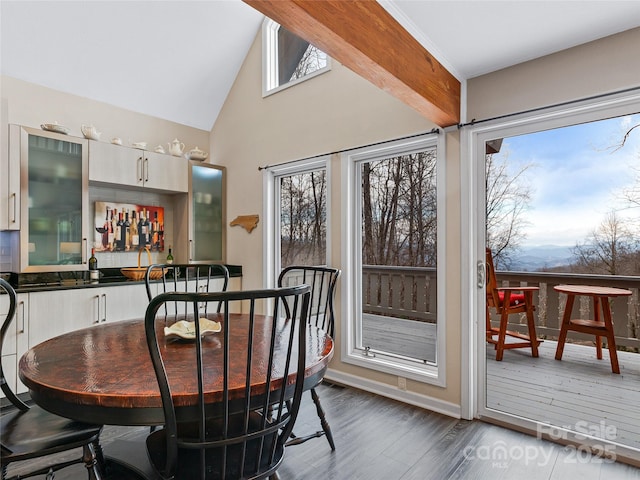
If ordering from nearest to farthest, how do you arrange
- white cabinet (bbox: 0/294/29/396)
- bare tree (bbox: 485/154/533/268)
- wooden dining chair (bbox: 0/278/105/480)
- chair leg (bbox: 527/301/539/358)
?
wooden dining chair (bbox: 0/278/105/480) → bare tree (bbox: 485/154/533/268) → white cabinet (bbox: 0/294/29/396) → chair leg (bbox: 527/301/539/358)

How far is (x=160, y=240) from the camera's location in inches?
165

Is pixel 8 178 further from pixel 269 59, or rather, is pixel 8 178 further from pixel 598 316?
pixel 598 316

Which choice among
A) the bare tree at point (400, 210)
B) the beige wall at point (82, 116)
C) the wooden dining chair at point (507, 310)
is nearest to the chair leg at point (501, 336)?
the wooden dining chair at point (507, 310)

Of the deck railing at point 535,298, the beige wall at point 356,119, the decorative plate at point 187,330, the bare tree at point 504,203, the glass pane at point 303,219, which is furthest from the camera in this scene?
the glass pane at point 303,219

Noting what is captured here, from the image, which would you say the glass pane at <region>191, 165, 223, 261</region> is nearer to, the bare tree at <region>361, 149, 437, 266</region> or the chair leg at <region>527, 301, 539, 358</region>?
the bare tree at <region>361, 149, 437, 266</region>

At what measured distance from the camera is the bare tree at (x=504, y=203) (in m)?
2.61

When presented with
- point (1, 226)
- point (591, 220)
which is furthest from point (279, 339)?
point (1, 226)

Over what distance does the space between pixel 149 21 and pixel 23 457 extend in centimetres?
364

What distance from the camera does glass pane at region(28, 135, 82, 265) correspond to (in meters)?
3.09

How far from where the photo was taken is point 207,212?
4.32 meters

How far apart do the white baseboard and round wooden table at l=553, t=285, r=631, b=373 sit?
1037mm

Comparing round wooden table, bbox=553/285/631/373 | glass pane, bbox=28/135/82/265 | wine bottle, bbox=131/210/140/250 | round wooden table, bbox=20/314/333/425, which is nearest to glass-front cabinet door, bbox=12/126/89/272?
glass pane, bbox=28/135/82/265

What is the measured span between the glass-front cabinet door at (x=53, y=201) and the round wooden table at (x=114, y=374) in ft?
5.71

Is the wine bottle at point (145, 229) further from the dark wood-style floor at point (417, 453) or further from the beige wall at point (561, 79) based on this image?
the beige wall at point (561, 79)
